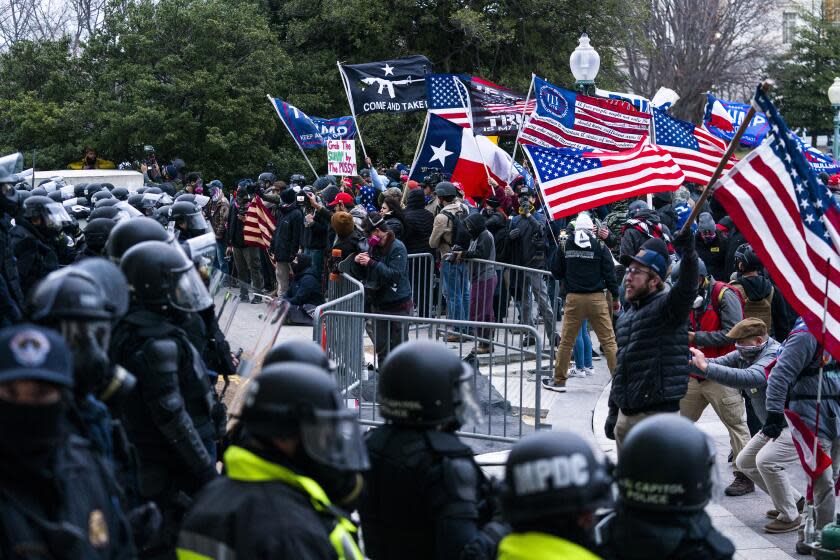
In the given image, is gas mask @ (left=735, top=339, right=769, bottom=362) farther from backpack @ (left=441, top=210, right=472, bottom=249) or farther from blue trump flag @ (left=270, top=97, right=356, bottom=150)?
blue trump flag @ (left=270, top=97, right=356, bottom=150)

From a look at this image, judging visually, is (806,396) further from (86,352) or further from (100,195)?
(100,195)

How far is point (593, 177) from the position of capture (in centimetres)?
1055

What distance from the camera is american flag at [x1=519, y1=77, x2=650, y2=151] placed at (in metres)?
12.8

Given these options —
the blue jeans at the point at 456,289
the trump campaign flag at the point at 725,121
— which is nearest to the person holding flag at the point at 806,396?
the blue jeans at the point at 456,289

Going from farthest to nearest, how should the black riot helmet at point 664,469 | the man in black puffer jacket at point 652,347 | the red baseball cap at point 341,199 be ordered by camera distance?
1. the red baseball cap at point 341,199
2. the man in black puffer jacket at point 652,347
3. the black riot helmet at point 664,469

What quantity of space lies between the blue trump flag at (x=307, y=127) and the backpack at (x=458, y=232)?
5.53 meters

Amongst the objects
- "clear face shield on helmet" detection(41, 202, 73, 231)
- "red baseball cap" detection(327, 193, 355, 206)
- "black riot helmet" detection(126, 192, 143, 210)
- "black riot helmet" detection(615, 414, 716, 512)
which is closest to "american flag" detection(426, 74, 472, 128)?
"red baseball cap" detection(327, 193, 355, 206)

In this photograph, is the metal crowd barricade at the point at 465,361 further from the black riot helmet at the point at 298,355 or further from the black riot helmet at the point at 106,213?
the black riot helmet at the point at 298,355

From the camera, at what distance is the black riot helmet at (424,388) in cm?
400

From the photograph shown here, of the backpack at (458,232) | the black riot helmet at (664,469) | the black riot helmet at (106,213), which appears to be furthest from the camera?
the backpack at (458,232)

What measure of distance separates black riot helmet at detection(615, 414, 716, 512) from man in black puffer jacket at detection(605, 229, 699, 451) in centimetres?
361

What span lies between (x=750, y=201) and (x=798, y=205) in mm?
280

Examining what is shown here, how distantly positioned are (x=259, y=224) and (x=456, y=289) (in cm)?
511

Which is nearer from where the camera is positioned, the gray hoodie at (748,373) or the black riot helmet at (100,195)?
the gray hoodie at (748,373)
